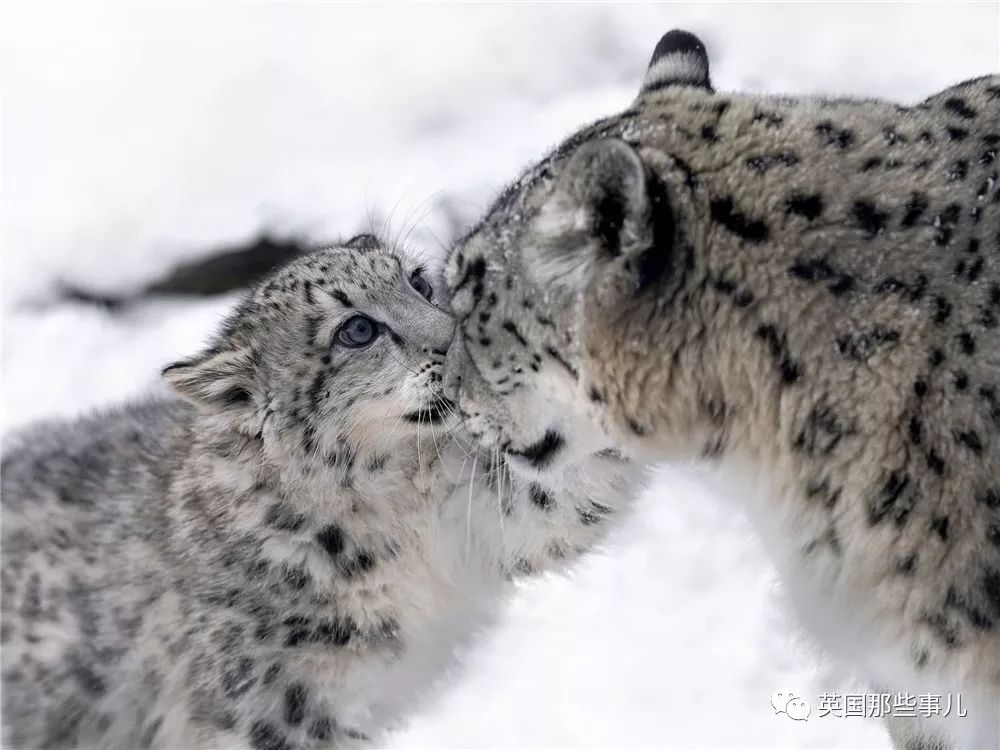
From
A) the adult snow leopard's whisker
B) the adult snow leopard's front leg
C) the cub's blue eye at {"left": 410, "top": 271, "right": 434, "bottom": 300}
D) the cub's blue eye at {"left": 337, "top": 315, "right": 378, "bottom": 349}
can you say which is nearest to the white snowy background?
the adult snow leopard's front leg

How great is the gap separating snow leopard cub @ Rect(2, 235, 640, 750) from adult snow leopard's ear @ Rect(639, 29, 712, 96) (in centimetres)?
121

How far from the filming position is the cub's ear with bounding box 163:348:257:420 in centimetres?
409

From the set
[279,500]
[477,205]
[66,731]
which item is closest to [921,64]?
[477,205]

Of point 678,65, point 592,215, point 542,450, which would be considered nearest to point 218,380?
point 542,450

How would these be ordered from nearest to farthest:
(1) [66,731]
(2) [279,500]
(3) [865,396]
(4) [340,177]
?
(3) [865,396] → (2) [279,500] → (1) [66,731] → (4) [340,177]

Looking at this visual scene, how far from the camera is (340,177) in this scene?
711 centimetres

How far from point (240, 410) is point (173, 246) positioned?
10.0 ft

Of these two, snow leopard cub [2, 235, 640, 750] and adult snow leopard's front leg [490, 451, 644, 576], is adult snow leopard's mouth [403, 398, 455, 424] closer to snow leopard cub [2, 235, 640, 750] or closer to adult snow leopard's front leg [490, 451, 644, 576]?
snow leopard cub [2, 235, 640, 750]

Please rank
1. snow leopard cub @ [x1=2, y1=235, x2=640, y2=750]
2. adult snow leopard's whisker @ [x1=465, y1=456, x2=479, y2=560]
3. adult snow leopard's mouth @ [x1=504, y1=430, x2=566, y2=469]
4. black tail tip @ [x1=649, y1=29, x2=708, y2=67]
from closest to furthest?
adult snow leopard's mouth @ [x1=504, y1=430, x2=566, y2=469]
black tail tip @ [x1=649, y1=29, x2=708, y2=67]
snow leopard cub @ [x1=2, y1=235, x2=640, y2=750]
adult snow leopard's whisker @ [x1=465, y1=456, x2=479, y2=560]

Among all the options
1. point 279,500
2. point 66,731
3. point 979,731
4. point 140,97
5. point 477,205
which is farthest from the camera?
point 140,97

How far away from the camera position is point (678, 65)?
11.6ft

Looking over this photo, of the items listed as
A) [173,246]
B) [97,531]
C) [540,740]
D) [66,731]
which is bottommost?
[66,731]

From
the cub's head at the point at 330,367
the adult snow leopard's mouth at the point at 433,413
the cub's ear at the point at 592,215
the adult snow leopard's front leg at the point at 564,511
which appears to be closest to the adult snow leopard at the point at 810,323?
the cub's ear at the point at 592,215

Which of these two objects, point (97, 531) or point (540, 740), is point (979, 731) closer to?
point (540, 740)
